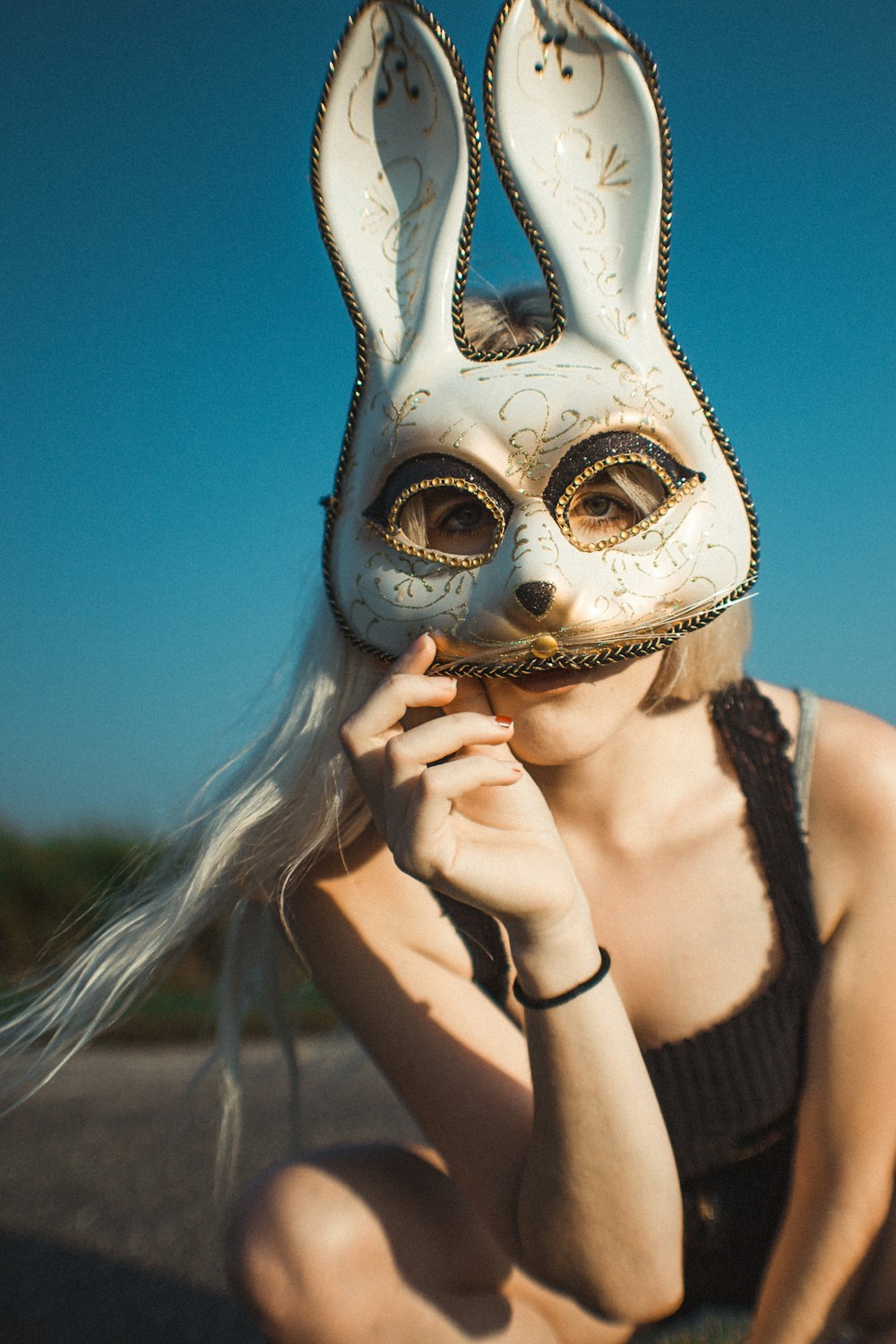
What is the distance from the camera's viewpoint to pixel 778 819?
162cm

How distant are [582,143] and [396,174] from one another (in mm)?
313

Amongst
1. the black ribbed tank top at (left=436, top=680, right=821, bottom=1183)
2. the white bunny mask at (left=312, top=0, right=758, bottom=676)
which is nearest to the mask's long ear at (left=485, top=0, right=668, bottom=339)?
the white bunny mask at (left=312, top=0, right=758, bottom=676)

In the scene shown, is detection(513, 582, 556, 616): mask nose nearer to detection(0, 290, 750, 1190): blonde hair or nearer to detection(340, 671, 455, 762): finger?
detection(340, 671, 455, 762): finger

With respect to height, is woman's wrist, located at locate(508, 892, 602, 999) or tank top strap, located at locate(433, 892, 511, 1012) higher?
woman's wrist, located at locate(508, 892, 602, 999)

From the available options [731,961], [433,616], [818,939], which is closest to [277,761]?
[433,616]

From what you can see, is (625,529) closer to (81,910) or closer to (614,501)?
(614,501)

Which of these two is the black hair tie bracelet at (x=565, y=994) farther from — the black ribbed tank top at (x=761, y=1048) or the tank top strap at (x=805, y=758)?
the tank top strap at (x=805, y=758)

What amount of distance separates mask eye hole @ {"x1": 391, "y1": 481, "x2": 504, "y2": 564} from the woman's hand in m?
0.17

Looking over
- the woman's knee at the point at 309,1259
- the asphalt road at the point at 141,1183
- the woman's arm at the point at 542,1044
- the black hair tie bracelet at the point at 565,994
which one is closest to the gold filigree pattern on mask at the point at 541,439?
the woman's arm at the point at 542,1044

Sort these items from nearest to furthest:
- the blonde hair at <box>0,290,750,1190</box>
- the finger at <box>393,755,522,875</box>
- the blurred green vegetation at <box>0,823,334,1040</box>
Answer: the finger at <box>393,755,522,875</box>, the blonde hair at <box>0,290,750,1190</box>, the blurred green vegetation at <box>0,823,334,1040</box>

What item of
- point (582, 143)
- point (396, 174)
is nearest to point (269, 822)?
point (396, 174)

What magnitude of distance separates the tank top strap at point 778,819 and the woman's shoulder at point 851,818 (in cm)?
3

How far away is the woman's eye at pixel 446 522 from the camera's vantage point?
151 centimetres

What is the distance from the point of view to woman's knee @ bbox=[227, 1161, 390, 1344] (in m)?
1.55
